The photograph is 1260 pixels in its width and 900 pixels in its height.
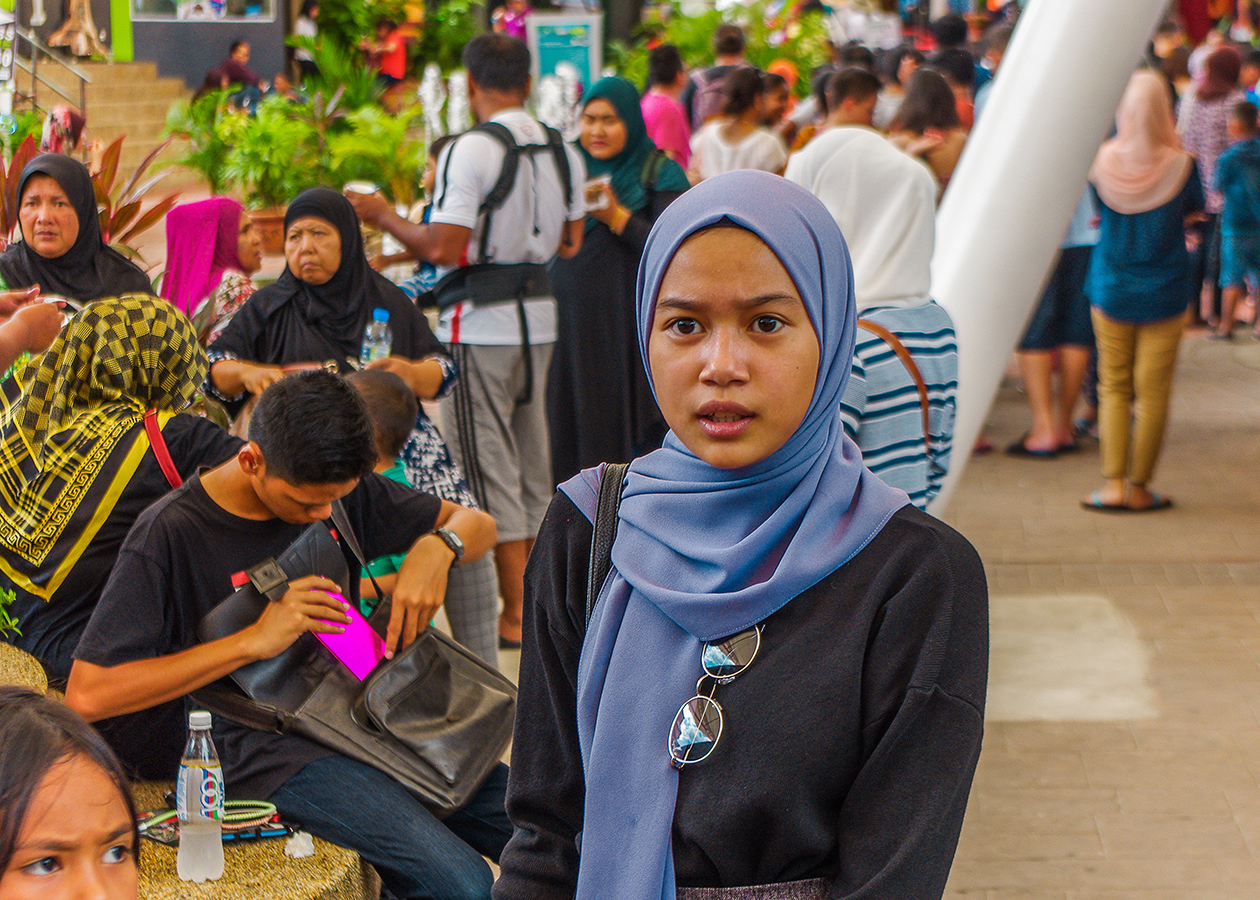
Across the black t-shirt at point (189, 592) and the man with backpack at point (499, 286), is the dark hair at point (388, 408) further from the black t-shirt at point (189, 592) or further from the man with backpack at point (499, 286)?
the man with backpack at point (499, 286)

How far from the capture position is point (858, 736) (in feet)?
4.49

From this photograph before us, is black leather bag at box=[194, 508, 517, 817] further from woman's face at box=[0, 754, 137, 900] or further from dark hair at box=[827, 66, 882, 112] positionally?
dark hair at box=[827, 66, 882, 112]

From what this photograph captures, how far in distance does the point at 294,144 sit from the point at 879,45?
9.02m

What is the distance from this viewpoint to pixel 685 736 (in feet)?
4.55

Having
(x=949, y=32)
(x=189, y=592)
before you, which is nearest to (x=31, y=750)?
(x=189, y=592)

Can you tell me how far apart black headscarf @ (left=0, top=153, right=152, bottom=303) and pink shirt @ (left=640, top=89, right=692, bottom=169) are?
17.7ft

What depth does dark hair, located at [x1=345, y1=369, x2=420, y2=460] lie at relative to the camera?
3.39 meters

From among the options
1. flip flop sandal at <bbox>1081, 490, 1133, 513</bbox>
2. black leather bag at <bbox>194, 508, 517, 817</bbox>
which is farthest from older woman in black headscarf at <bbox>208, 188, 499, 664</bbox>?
flip flop sandal at <bbox>1081, 490, 1133, 513</bbox>

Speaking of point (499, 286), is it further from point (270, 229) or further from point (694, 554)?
point (694, 554)

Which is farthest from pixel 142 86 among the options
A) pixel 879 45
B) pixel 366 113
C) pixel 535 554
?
pixel 535 554

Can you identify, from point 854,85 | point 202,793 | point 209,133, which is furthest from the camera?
point 209,133

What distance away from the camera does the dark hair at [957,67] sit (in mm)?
8672

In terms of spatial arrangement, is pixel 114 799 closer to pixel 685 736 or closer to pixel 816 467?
pixel 685 736

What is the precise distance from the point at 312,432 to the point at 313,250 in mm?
1616
